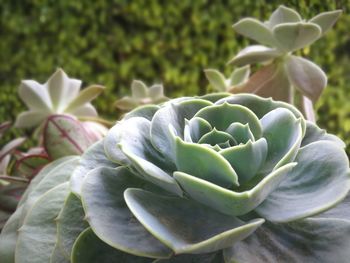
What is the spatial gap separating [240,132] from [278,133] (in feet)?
0.09

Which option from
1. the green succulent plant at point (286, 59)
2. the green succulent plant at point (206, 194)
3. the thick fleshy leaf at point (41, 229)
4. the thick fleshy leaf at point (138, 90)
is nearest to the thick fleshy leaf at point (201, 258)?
the green succulent plant at point (206, 194)

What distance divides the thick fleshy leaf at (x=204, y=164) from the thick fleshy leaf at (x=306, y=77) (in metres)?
0.24

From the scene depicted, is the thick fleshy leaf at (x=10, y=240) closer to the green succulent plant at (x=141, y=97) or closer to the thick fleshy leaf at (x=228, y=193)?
the thick fleshy leaf at (x=228, y=193)

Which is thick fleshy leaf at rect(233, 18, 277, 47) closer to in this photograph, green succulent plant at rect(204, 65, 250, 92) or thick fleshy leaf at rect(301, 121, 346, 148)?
green succulent plant at rect(204, 65, 250, 92)

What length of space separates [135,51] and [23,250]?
149 cm

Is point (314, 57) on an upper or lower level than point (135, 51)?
upper

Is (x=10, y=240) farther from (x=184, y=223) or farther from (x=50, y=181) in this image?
(x=184, y=223)

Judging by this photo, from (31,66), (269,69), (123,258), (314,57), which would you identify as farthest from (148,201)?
(31,66)

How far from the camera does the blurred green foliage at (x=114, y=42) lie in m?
1.75

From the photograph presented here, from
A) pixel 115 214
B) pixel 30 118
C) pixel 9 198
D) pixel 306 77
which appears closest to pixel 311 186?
pixel 115 214

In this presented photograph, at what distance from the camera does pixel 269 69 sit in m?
0.64

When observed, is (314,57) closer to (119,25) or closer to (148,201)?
(148,201)

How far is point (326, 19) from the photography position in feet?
1.98

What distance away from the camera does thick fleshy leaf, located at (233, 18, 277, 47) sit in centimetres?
62
